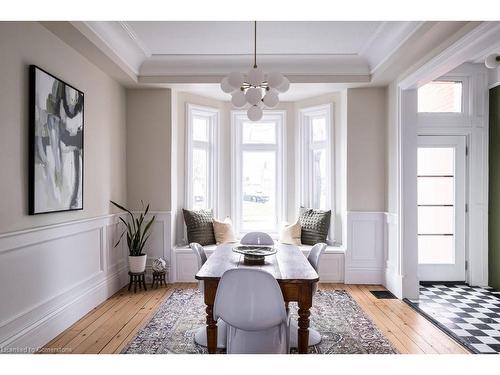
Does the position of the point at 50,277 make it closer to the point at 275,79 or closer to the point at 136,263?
the point at 136,263

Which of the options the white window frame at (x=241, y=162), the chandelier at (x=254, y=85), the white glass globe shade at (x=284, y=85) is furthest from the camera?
the white window frame at (x=241, y=162)

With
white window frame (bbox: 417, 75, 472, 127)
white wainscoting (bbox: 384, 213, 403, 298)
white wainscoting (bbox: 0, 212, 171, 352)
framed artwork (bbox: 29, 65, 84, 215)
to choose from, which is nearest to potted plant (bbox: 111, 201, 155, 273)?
white wainscoting (bbox: 0, 212, 171, 352)

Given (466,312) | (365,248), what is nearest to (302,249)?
(365,248)

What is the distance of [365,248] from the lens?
4715 mm

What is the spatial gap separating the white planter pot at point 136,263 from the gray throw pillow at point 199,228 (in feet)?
2.54

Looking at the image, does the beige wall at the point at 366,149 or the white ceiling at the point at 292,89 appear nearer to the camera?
the white ceiling at the point at 292,89

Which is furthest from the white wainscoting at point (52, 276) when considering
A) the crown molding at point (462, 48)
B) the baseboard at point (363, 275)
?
the crown molding at point (462, 48)

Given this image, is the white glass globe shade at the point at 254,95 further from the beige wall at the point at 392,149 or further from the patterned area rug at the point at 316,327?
the beige wall at the point at 392,149

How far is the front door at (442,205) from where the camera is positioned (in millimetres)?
4625

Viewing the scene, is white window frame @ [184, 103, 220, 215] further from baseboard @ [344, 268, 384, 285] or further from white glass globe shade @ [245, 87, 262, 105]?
white glass globe shade @ [245, 87, 262, 105]

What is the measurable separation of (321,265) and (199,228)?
5.50 feet

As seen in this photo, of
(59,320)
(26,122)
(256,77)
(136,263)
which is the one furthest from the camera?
(136,263)

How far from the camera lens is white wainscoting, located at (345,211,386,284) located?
185 inches

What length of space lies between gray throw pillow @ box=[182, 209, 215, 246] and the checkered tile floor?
2573 mm
